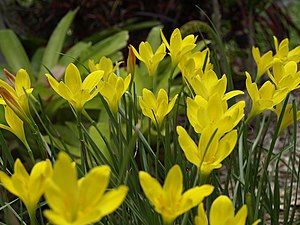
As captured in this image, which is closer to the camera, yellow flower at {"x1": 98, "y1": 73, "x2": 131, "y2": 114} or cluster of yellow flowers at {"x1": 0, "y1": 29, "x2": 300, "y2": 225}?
cluster of yellow flowers at {"x1": 0, "y1": 29, "x2": 300, "y2": 225}

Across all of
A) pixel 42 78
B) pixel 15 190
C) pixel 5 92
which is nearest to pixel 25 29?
pixel 42 78

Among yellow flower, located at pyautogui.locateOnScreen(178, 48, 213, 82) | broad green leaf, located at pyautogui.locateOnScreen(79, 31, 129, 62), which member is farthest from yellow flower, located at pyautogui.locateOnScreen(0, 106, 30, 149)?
broad green leaf, located at pyautogui.locateOnScreen(79, 31, 129, 62)

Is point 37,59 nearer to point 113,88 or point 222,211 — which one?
point 113,88

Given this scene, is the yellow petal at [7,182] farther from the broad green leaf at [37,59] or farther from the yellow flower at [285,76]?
the broad green leaf at [37,59]

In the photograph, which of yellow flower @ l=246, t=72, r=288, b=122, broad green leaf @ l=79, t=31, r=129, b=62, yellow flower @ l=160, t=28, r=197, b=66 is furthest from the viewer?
broad green leaf @ l=79, t=31, r=129, b=62

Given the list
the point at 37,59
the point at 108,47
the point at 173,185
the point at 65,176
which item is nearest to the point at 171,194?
the point at 173,185

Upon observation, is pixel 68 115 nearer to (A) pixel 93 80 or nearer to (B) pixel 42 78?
(B) pixel 42 78

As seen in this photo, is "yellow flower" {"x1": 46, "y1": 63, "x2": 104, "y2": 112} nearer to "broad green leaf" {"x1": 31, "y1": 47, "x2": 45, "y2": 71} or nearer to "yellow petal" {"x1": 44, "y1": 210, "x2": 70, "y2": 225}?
"yellow petal" {"x1": 44, "y1": 210, "x2": 70, "y2": 225}
